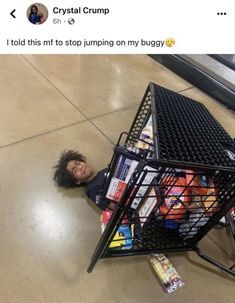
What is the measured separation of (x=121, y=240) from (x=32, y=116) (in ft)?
2.84

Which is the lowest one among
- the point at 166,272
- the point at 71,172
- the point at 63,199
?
the point at 166,272

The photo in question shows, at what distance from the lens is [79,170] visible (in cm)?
124

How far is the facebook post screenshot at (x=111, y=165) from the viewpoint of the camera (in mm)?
876

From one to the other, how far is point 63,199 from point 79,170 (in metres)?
0.13

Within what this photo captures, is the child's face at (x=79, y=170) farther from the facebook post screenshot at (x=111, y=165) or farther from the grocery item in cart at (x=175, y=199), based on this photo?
the grocery item in cart at (x=175, y=199)

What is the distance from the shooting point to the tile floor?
99 cm

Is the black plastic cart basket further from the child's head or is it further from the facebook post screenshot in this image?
the child's head

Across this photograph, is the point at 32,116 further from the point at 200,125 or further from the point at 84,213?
the point at 200,125

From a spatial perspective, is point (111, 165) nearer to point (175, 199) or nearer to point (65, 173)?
point (175, 199)
